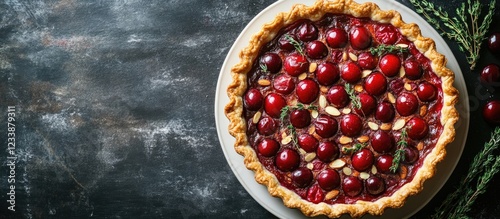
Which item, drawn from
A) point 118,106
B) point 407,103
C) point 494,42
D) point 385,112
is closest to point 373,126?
point 385,112

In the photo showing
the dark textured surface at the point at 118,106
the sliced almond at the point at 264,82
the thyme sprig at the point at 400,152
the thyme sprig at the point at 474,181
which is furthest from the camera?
the dark textured surface at the point at 118,106

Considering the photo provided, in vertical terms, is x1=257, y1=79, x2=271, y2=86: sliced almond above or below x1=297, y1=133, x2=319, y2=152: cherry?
above

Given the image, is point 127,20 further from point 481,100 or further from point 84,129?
point 481,100

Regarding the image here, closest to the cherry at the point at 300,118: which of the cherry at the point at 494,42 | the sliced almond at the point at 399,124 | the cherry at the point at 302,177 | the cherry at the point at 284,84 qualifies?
the cherry at the point at 284,84

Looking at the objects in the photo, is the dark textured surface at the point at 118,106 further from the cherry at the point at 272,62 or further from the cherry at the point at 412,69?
the cherry at the point at 412,69

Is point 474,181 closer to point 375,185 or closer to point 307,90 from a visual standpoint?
point 375,185

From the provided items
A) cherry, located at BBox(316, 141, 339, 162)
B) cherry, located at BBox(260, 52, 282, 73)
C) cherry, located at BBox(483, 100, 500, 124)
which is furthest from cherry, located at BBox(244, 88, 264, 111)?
cherry, located at BBox(483, 100, 500, 124)

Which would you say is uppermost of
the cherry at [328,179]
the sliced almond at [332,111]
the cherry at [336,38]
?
the cherry at [336,38]

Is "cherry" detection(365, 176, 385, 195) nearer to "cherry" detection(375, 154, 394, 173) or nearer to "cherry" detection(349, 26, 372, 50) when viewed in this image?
"cherry" detection(375, 154, 394, 173)
